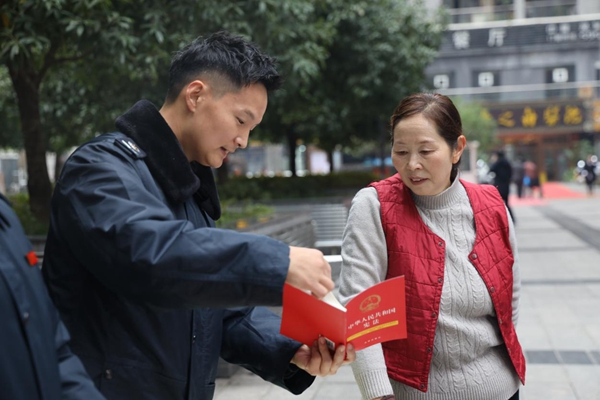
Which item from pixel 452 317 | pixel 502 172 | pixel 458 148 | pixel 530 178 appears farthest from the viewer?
pixel 530 178

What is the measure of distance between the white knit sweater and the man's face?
68cm

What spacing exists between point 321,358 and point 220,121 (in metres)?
0.69

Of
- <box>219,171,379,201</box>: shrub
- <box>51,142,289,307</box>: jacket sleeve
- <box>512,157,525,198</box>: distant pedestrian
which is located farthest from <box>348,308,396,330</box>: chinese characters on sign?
<box>512,157,525,198</box>: distant pedestrian

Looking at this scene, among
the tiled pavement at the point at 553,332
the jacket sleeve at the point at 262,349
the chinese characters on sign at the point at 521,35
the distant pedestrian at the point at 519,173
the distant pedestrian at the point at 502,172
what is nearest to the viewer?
the jacket sleeve at the point at 262,349

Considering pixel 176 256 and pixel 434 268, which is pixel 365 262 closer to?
pixel 434 268

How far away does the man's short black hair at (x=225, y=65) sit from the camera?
6.29 ft

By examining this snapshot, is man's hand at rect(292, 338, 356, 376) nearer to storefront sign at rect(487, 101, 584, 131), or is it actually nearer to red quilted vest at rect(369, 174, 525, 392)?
red quilted vest at rect(369, 174, 525, 392)

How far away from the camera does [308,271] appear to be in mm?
1590

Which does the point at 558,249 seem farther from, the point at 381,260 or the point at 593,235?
the point at 381,260

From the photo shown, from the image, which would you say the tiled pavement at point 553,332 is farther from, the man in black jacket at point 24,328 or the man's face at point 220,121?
the man in black jacket at point 24,328

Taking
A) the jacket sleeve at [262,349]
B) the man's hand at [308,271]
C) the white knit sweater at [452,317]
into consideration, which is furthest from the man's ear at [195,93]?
the white knit sweater at [452,317]

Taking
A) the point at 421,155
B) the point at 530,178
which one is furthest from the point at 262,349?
the point at 530,178

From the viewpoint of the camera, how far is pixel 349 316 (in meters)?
1.85

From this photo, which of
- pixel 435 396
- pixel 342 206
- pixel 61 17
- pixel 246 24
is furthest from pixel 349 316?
pixel 342 206
